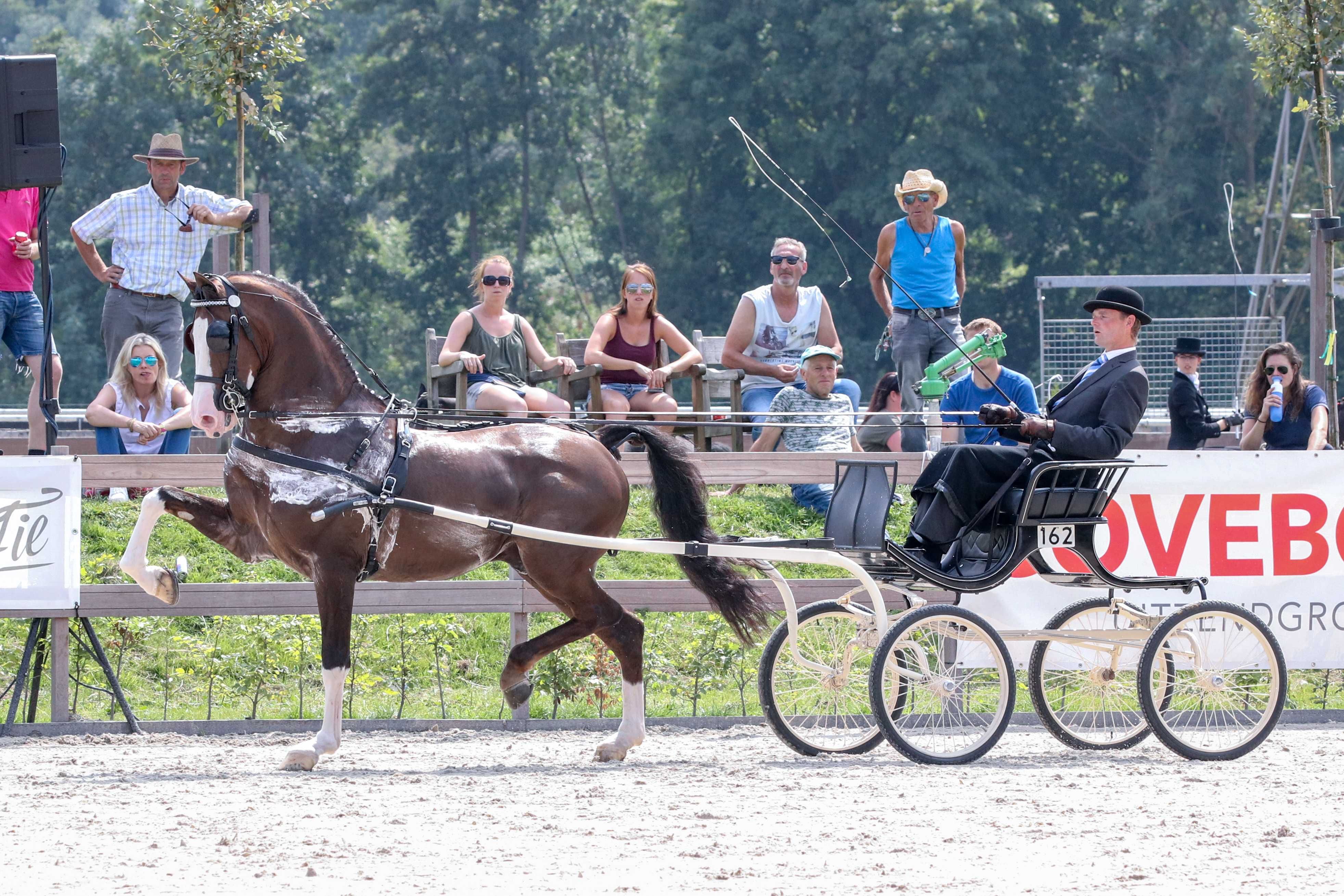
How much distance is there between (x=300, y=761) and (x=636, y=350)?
4.30m

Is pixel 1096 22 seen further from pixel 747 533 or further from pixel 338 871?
pixel 338 871

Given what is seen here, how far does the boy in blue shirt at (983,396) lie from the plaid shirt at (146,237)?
4.58m

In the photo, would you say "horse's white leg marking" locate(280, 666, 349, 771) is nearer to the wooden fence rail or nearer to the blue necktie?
the wooden fence rail

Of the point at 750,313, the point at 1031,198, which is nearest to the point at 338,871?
the point at 750,313

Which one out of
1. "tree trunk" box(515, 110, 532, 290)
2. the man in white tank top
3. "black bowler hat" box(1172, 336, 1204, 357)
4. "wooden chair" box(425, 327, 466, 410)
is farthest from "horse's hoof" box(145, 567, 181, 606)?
"tree trunk" box(515, 110, 532, 290)

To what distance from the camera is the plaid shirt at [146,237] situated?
35.3 ft

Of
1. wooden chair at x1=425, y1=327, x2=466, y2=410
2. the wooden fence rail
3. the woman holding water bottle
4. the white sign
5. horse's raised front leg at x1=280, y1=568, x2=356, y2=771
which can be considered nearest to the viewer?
horse's raised front leg at x1=280, y1=568, x2=356, y2=771

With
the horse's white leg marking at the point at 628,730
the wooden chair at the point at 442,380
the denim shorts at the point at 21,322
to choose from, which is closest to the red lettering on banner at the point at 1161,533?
the horse's white leg marking at the point at 628,730

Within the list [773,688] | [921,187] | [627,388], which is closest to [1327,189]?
[921,187]

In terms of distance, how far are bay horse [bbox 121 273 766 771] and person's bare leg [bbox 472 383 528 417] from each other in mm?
2188

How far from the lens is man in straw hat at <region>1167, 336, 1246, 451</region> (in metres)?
12.0

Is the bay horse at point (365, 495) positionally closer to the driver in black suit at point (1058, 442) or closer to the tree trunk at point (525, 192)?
the driver in black suit at point (1058, 442)

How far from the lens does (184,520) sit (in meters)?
7.61

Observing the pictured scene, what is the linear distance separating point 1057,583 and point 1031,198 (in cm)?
3101
